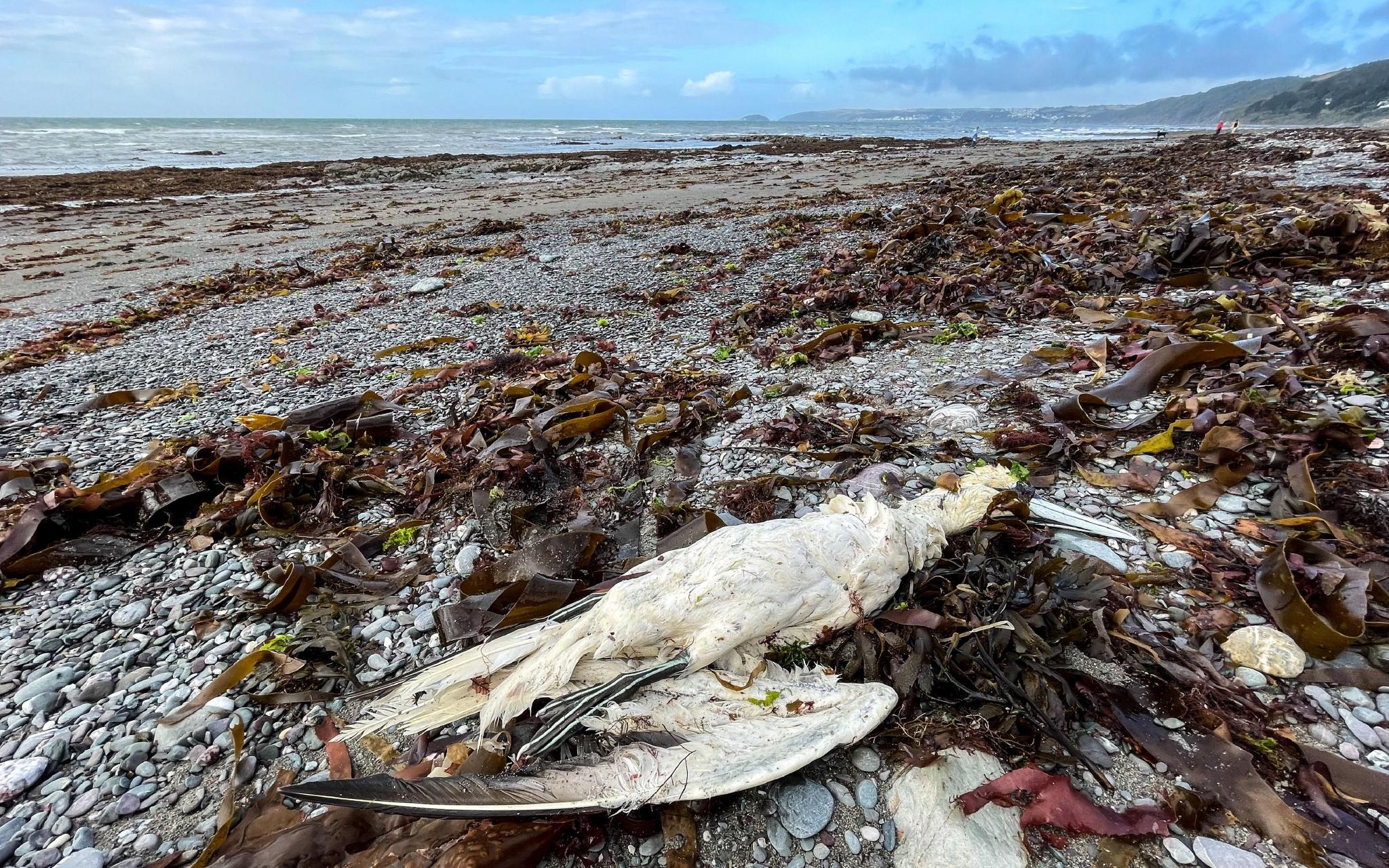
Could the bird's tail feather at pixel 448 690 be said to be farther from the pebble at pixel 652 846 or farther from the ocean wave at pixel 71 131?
the ocean wave at pixel 71 131

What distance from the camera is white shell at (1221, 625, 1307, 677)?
163 cm

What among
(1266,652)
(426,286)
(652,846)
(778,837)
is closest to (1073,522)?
(1266,652)

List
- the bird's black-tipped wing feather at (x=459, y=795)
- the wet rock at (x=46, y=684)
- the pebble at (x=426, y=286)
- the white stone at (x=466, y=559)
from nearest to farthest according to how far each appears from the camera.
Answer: the bird's black-tipped wing feather at (x=459, y=795) < the wet rock at (x=46, y=684) < the white stone at (x=466, y=559) < the pebble at (x=426, y=286)

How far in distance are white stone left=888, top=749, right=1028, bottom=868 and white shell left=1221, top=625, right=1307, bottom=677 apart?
85 cm

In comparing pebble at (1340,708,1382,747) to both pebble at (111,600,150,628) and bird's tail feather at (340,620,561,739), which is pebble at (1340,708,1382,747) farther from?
pebble at (111,600,150,628)

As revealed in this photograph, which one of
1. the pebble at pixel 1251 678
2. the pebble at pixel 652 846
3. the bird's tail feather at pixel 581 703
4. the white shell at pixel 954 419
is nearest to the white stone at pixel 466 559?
the bird's tail feather at pixel 581 703

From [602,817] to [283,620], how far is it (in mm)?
1718

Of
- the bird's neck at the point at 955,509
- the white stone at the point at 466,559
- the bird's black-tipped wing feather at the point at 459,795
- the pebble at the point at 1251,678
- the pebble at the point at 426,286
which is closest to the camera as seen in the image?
the bird's black-tipped wing feather at the point at 459,795

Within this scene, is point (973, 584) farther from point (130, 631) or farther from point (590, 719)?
point (130, 631)

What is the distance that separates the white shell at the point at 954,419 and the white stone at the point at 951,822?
6.59 ft

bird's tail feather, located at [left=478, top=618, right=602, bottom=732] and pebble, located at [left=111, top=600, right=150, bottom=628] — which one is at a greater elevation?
bird's tail feather, located at [left=478, top=618, right=602, bottom=732]

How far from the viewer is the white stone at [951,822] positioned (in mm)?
1348

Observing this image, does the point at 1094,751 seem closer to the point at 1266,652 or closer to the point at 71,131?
the point at 1266,652

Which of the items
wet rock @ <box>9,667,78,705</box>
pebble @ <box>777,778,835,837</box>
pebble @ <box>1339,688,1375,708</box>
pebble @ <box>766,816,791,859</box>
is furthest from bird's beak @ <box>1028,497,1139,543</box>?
→ wet rock @ <box>9,667,78,705</box>
